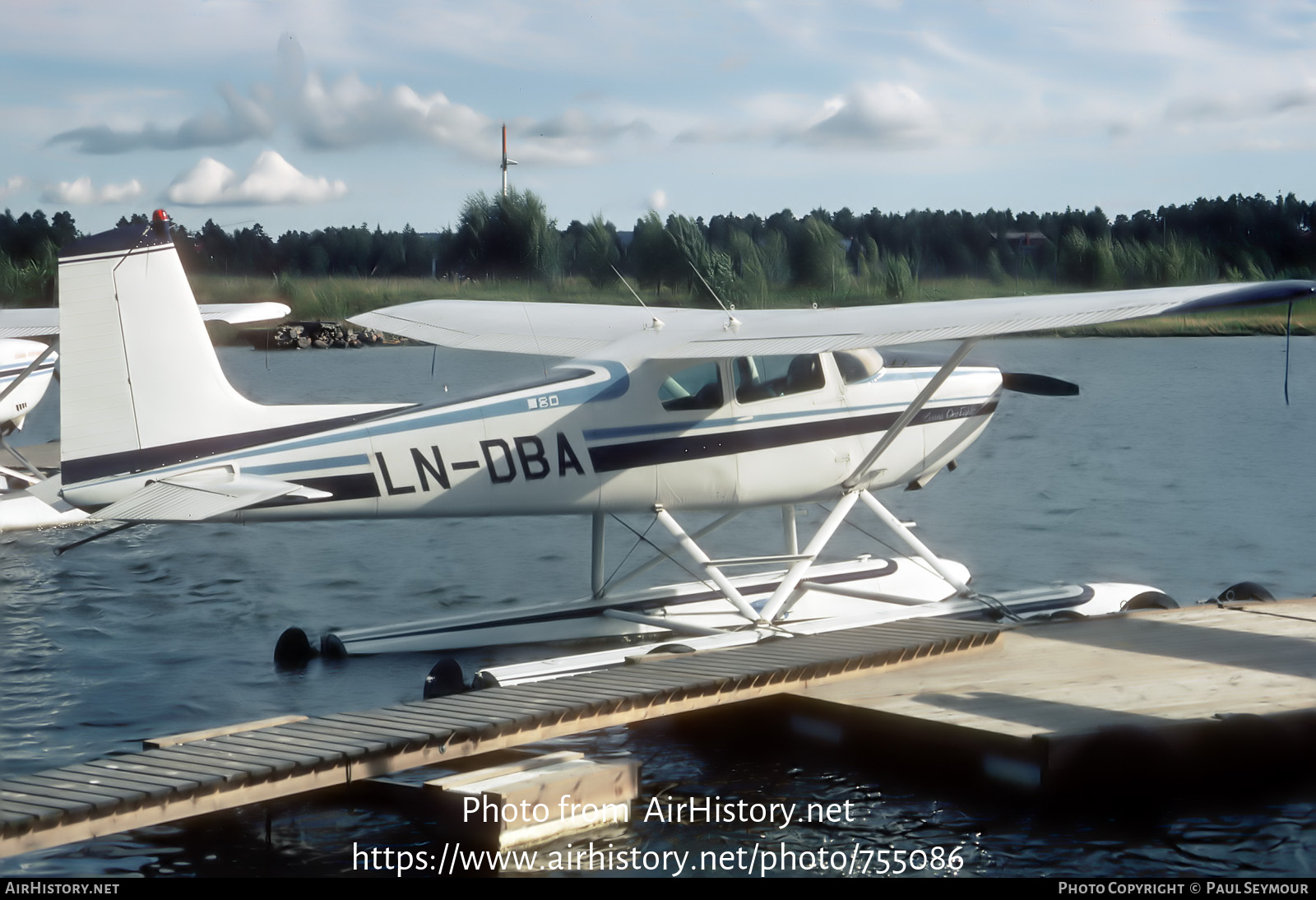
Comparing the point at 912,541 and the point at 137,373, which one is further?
the point at 912,541

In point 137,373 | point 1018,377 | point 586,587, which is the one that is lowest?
point 586,587

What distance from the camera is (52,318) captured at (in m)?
14.4

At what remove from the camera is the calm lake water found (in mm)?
5828

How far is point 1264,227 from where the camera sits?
6738 centimetres

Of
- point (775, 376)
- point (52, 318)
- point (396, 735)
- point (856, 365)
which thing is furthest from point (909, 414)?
point (52, 318)

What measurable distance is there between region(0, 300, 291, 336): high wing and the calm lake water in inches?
91.6

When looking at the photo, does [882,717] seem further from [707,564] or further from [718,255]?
[718,255]

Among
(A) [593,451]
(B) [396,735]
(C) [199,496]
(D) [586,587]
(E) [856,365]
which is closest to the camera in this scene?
(B) [396,735]

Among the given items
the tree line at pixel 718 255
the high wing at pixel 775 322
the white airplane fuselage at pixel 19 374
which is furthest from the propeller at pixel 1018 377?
the tree line at pixel 718 255

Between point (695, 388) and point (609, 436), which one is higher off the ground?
point (695, 388)

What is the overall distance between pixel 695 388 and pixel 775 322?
2.63 feet

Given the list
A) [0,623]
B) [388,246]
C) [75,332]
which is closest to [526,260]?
[388,246]

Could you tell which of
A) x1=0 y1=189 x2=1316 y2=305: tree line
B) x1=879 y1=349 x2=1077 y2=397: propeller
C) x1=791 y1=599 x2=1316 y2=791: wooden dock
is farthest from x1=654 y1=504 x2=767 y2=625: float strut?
x1=0 y1=189 x2=1316 y2=305: tree line

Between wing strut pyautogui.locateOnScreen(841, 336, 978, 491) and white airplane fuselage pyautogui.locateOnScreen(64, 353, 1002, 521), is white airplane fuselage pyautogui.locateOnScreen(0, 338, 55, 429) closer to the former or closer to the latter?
white airplane fuselage pyautogui.locateOnScreen(64, 353, 1002, 521)
